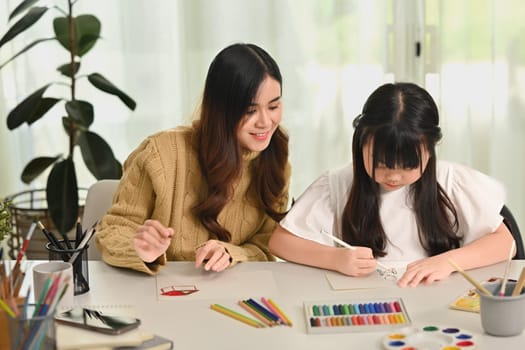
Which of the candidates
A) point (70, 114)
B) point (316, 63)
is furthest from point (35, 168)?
point (316, 63)

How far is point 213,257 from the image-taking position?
184cm

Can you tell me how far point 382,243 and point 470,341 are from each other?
24.3 inches

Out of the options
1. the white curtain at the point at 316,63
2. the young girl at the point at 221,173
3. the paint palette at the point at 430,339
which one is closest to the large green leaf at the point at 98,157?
the white curtain at the point at 316,63

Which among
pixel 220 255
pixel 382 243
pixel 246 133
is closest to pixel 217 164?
pixel 246 133

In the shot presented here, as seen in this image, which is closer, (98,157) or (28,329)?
(28,329)

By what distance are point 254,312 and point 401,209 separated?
0.60 m

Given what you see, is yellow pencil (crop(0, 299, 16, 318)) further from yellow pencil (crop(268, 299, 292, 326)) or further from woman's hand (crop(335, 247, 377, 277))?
woman's hand (crop(335, 247, 377, 277))

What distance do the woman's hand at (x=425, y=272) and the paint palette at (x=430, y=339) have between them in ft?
0.83

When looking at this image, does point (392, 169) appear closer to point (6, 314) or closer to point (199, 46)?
point (6, 314)

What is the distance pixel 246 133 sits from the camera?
2.05 metres

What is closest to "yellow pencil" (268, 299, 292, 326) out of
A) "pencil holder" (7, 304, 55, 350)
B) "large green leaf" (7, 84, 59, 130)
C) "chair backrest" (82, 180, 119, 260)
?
"pencil holder" (7, 304, 55, 350)

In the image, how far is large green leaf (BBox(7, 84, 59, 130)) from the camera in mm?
2980

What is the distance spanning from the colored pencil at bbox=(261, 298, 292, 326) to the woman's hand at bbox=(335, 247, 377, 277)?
233mm

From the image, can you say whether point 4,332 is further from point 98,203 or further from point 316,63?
point 316,63
